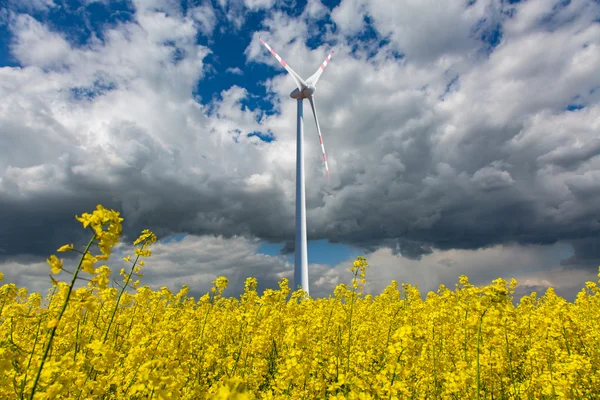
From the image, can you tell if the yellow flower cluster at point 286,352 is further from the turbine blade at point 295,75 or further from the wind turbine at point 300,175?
the turbine blade at point 295,75

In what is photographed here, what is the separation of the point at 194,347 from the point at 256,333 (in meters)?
1.46

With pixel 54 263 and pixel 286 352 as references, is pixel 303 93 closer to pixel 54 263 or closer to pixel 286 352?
pixel 286 352

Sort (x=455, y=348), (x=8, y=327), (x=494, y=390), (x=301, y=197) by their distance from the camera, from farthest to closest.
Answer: (x=301, y=197) → (x=455, y=348) → (x=8, y=327) → (x=494, y=390)

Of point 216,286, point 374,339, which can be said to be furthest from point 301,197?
point 374,339

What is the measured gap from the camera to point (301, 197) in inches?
1009

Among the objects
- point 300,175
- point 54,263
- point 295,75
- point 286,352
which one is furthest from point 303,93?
point 54,263

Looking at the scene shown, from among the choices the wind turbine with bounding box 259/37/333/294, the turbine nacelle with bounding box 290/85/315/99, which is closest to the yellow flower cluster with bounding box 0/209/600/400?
the wind turbine with bounding box 259/37/333/294

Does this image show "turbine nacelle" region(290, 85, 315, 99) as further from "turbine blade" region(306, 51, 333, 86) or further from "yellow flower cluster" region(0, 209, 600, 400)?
"yellow flower cluster" region(0, 209, 600, 400)

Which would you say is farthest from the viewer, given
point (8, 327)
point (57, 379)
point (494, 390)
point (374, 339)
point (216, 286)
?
point (216, 286)

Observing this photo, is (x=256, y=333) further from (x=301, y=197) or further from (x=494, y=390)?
(x=301, y=197)

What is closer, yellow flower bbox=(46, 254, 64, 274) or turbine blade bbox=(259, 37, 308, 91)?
yellow flower bbox=(46, 254, 64, 274)

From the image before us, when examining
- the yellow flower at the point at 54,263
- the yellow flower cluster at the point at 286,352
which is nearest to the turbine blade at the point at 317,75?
the yellow flower cluster at the point at 286,352

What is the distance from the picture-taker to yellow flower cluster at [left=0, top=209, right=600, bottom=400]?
4125mm

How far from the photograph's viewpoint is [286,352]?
6.67 metres
